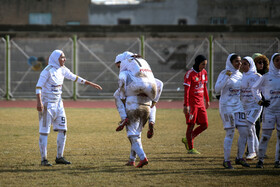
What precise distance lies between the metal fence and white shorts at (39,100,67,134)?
17969 millimetres

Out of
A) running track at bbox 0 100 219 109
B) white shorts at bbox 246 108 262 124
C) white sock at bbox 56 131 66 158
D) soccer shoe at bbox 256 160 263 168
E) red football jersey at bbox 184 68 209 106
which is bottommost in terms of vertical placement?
running track at bbox 0 100 219 109

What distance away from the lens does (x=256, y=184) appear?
7.95m

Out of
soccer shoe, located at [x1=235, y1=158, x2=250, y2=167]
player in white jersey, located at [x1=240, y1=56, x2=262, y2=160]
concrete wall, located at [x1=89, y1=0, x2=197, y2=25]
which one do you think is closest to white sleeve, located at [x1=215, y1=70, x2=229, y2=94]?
player in white jersey, located at [x1=240, y1=56, x2=262, y2=160]

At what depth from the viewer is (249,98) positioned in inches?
399

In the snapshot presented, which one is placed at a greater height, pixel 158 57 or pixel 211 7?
pixel 211 7

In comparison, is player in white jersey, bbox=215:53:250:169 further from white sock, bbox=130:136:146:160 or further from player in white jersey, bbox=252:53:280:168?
white sock, bbox=130:136:146:160

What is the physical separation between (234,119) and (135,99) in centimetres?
178

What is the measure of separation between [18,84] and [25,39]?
93.2 inches

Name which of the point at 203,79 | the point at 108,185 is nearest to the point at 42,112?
the point at 108,185

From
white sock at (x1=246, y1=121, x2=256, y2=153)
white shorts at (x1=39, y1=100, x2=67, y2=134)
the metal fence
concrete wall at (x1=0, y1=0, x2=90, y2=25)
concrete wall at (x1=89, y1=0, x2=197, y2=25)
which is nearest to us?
white shorts at (x1=39, y1=100, x2=67, y2=134)

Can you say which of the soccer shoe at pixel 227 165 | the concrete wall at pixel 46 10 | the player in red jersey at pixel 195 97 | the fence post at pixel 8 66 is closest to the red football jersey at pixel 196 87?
the player in red jersey at pixel 195 97

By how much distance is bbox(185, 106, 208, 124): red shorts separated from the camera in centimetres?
1141

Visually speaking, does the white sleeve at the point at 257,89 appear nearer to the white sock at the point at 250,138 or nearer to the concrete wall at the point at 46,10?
the white sock at the point at 250,138

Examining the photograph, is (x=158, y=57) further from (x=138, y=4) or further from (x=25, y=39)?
(x=138, y=4)
